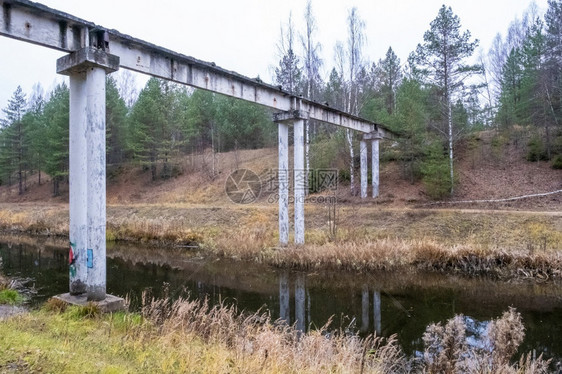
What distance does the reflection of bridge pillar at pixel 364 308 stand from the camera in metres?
7.29

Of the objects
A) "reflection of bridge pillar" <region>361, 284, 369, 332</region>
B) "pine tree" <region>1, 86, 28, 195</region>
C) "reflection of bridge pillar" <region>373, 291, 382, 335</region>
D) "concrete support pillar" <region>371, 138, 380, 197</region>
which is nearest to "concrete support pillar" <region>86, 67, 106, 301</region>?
"reflection of bridge pillar" <region>361, 284, 369, 332</region>

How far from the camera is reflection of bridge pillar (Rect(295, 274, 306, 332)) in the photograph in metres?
7.41

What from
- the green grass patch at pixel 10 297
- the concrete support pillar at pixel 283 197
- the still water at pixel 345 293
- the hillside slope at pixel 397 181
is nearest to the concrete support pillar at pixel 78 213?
the still water at pixel 345 293

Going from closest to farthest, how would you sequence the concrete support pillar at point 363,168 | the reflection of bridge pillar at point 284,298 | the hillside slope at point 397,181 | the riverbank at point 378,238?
the reflection of bridge pillar at point 284,298
the riverbank at point 378,238
the hillside slope at point 397,181
the concrete support pillar at point 363,168

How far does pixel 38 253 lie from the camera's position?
1497 centimetres

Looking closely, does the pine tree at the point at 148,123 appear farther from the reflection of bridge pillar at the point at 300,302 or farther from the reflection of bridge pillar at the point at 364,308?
the reflection of bridge pillar at the point at 364,308

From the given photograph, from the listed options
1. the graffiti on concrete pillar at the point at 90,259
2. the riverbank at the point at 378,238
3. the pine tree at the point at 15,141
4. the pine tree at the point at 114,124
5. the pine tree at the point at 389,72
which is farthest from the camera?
the pine tree at the point at 15,141

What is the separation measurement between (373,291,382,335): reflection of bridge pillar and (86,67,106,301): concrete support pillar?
5075 mm

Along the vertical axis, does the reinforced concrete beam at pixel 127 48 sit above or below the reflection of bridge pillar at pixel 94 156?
above

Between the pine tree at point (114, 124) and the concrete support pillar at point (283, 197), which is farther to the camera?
the pine tree at point (114, 124)

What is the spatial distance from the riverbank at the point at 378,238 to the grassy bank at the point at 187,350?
228 inches

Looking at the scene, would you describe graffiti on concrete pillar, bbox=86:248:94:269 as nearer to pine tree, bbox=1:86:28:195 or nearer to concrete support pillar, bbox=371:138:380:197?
concrete support pillar, bbox=371:138:380:197

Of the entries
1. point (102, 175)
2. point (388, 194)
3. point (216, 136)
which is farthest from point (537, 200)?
point (216, 136)

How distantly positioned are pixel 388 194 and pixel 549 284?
10495 mm
